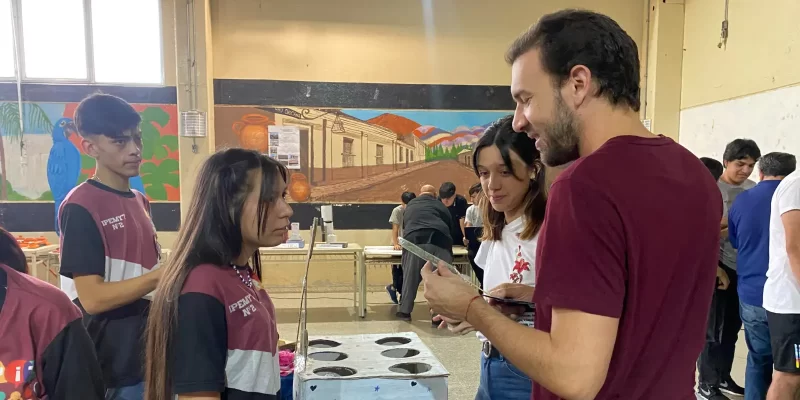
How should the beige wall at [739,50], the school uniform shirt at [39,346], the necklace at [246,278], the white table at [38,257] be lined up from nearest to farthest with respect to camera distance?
1. the school uniform shirt at [39,346]
2. the necklace at [246,278]
3. the beige wall at [739,50]
4. the white table at [38,257]

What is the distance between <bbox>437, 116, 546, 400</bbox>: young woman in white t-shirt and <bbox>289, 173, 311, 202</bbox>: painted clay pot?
4.59m

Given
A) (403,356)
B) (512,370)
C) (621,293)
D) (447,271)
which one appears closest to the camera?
(621,293)

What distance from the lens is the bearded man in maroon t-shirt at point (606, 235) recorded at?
2.10ft

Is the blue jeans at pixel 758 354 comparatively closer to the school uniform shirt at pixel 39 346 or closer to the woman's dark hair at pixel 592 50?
the woman's dark hair at pixel 592 50

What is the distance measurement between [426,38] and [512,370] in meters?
5.22

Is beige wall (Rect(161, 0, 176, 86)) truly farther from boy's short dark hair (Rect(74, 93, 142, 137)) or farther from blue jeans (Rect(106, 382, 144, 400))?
blue jeans (Rect(106, 382, 144, 400))

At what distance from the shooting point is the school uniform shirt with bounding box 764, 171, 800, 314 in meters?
1.92

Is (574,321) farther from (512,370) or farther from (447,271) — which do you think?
(512,370)

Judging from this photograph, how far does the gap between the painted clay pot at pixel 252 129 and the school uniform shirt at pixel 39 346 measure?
487cm

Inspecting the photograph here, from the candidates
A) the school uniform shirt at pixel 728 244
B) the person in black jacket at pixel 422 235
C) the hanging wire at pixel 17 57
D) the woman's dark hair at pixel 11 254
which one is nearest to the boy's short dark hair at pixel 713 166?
the school uniform shirt at pixel 728 244

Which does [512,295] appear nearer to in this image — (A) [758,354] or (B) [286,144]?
(A) [758,354]

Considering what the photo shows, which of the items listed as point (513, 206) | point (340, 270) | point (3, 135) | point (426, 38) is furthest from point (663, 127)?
point (3, 135)

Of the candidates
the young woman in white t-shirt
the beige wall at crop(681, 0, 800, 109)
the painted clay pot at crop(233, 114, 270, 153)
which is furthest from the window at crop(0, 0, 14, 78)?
the beige wall at crop(681, 0, 800, 109)

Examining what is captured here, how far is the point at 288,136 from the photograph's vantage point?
18.6 feet
